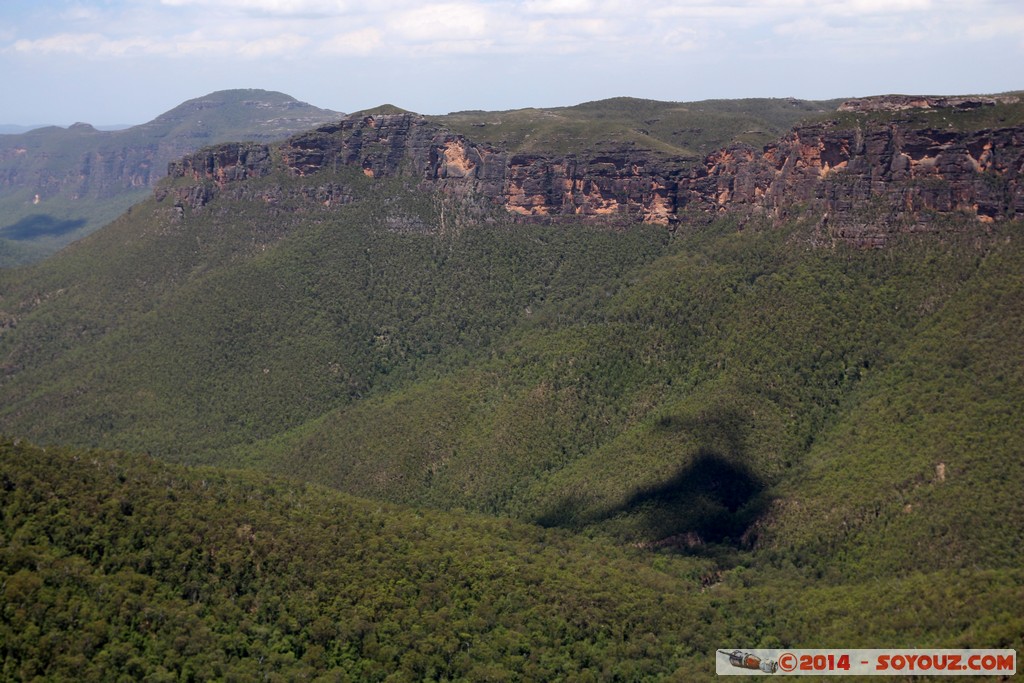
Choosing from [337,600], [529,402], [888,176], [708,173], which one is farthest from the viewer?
[708,173]

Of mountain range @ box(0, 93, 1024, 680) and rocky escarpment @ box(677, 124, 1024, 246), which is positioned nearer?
mountain range @ box(0, 93, 1024, 680)

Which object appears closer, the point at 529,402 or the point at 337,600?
the point at 337,600

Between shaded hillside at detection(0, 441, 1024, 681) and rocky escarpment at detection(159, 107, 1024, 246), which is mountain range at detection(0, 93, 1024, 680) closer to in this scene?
shaded hillside at detection(0, 441, 1024, 681)

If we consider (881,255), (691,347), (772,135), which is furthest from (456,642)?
(772,135)

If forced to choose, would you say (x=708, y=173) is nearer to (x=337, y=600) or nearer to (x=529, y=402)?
(x=529, y=402)

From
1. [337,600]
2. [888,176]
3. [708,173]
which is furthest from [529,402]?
[888,176]

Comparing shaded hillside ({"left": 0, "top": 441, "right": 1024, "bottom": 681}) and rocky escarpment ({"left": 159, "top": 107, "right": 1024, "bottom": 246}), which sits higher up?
rocky escarpment ({"left": 159, "top": 107, "right": 1024, "bottom": 246})

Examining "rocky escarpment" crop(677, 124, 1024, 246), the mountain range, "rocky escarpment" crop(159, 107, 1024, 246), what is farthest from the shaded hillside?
"rocky escarpment" crop(159, 107, 1024, 246)

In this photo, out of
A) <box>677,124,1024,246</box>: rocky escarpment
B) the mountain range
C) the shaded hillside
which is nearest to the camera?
the shaded hillside
